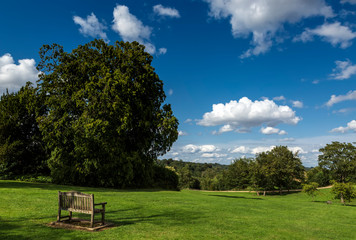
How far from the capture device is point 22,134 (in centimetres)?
3269

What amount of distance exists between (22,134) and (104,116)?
587 inches

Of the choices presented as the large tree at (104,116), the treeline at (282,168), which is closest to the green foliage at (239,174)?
the treeline at (282,168)

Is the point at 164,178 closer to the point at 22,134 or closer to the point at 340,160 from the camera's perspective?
the point at 22,134

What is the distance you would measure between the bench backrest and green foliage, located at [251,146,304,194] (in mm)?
47254

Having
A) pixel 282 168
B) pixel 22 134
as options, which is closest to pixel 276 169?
pixel 282 168

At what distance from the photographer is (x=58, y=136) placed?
2577cm

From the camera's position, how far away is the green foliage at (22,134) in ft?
97.6

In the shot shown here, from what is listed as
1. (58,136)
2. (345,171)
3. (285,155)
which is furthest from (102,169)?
(345,171)

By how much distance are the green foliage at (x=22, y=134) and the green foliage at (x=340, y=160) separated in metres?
62.2

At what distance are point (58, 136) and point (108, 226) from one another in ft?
64.2

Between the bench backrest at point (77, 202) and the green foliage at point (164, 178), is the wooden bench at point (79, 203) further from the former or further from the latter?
the green foliage at point (164, 178)

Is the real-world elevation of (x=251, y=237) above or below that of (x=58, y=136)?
below

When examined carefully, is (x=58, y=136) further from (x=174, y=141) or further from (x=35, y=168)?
(x=174, y=141)

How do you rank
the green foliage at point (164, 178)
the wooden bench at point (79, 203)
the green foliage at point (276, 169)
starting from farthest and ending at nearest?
the green foliage at point (276, 169), the green foliage at point (164, 178), the wooden bench at point (79, 203)
